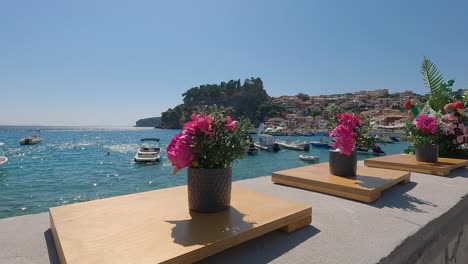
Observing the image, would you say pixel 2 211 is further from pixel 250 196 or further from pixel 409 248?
pixel 409 248

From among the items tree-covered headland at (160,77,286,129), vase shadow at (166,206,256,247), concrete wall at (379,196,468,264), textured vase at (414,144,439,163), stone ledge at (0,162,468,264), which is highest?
tree-covered headland at (160,77,286,129)

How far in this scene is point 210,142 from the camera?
1.38m

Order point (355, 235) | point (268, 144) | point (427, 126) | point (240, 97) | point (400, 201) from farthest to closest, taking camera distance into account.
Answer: point (240, 97)
point (268, 144)
point (427, 126)
point (400, 201)
point (355, 235)

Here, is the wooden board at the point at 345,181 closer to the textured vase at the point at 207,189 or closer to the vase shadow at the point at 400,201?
the vase shadow at the point at 400,201

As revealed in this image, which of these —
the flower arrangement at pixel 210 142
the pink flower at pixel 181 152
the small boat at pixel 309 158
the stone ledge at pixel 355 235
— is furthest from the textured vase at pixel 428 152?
the small boat at pixel 309 158

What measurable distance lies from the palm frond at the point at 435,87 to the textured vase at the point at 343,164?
3185mm

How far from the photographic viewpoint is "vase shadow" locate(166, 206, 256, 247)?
1.11 meters

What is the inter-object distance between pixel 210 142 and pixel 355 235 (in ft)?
3.11

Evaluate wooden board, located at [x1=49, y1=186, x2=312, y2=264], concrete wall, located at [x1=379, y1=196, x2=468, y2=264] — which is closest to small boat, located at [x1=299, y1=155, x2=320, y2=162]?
concrete wall, located at [x1=379, y1=196, x2=468, y2=264]

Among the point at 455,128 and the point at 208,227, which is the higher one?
the point at 455,128

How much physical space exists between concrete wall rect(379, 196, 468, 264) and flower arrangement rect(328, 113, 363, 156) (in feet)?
2.63

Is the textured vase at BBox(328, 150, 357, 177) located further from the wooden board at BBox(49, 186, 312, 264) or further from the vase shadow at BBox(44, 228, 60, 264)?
the vase shadow at BBox(44, 228, 60, 264)

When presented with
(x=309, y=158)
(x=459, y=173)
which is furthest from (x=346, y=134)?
(x=309, y=158)

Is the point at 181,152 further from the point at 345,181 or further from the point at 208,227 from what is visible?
the point at 345,181
